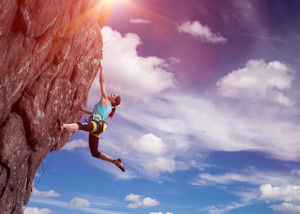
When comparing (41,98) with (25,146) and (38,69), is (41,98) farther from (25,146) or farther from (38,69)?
(25,146)

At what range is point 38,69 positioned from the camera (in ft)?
36.0

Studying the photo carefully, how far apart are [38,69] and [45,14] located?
3163 millimetres

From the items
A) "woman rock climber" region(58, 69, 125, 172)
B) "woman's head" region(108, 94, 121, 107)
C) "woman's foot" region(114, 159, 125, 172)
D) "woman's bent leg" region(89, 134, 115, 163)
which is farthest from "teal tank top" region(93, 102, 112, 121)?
"woman's foot" region(114, 159, 125, 172)

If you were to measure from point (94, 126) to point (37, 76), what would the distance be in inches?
137

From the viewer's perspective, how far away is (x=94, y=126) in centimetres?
1063

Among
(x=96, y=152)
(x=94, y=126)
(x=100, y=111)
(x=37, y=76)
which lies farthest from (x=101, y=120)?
(x=37, y=76)

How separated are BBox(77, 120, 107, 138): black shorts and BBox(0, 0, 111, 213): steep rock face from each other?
2886 mm

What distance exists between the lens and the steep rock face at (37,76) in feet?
27.3

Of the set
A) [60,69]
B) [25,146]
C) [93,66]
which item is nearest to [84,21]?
[60,69]

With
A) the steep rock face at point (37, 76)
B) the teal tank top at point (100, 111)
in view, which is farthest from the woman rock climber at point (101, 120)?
the steep rock face at point (37, 76)

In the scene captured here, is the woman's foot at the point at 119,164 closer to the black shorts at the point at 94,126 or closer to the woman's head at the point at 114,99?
the black shorts at the point at 94,126

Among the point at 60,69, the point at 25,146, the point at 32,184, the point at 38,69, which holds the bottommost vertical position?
the point at 32,184

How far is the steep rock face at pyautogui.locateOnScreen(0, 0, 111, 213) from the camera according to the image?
8328 millimetres

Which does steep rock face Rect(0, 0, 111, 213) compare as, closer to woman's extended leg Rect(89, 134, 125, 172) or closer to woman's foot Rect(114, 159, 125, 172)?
woman's extended leg Rect(89, 134, 125, 172)
